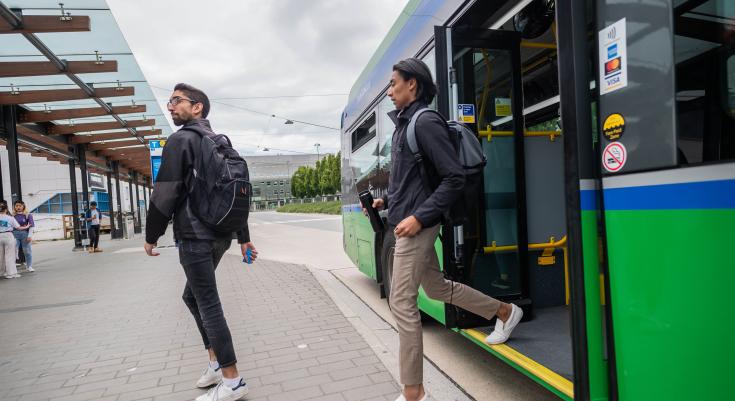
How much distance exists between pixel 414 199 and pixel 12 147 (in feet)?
44.8

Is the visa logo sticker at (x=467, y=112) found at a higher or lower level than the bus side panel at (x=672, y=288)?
higher

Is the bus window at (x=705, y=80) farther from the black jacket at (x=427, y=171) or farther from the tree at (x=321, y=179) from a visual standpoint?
the tree at (x=321, y=179)

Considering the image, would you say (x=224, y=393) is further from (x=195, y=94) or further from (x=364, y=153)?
(x=364, y=153)

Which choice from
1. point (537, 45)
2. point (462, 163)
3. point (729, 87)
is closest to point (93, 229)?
point (537, 45)

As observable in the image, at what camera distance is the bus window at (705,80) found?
162cm

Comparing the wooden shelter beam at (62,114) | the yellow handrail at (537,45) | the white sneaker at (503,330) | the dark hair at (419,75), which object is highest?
the wooden shelter beam at (62,114)

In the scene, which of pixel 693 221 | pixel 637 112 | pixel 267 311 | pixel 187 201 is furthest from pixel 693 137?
pixel 267 311

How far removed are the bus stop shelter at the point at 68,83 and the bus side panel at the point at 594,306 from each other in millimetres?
8683

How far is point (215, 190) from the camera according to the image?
9.36 ft

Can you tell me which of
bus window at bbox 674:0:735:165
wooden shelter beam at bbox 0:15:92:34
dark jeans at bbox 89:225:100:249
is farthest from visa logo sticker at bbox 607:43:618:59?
dark jeans at bbox 89:225:100:249

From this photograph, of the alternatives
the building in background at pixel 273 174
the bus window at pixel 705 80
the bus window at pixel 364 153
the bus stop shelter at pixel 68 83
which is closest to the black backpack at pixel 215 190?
the bus window at pixel 705 80

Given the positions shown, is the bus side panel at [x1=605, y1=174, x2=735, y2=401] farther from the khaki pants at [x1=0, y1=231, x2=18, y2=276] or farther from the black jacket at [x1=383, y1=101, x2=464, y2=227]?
the khaki pants at [x1=0, y1=231, x2=18, y2=276]

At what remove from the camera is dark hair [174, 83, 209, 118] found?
304 cm

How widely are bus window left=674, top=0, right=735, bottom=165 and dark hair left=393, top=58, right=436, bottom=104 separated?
1.24m
